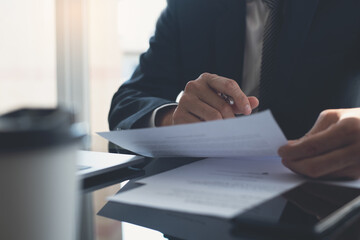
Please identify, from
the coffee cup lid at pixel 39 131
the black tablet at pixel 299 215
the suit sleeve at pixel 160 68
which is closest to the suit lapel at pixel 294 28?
the suit sleeve at pixel 160 68

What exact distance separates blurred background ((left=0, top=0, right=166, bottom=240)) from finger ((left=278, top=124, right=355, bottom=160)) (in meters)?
2.03

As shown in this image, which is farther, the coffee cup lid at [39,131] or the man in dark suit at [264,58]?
the man in dark suit at [264,58]

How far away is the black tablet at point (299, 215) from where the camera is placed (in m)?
0.28

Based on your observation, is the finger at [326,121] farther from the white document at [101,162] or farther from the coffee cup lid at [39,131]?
the coffee cup lid at [39,131]

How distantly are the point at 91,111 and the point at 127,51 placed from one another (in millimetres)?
526

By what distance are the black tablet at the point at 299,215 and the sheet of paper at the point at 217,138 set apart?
0.23 ft

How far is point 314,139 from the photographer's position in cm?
40

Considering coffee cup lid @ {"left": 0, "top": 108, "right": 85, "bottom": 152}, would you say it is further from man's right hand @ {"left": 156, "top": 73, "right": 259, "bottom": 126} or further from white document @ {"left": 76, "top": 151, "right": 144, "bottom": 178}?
man's right hand @ {"left": 156, "top": 73, "right": 259, "bottom": 126}

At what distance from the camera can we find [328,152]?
40 centimetres

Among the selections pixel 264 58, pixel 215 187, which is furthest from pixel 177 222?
pixel 264 58

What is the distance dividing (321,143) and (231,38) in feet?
2.09

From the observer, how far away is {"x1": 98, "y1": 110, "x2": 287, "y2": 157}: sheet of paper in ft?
1.26

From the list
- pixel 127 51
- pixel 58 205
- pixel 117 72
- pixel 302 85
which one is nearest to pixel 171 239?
pixel 58 205

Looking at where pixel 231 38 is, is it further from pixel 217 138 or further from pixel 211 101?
pixel 217 138
